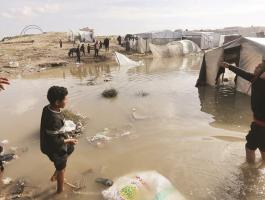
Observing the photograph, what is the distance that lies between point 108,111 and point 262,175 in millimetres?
5148

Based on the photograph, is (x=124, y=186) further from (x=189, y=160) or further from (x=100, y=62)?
(x=100, y=62)

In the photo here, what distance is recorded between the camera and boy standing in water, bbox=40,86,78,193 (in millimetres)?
3678

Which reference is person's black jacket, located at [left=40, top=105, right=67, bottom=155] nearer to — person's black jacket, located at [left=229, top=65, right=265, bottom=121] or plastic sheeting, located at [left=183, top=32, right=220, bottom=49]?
person's black jacket, located at [left=229, top=65, right=265, bottom=121]

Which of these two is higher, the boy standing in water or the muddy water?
the boy standing in water

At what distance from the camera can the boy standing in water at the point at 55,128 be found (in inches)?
145

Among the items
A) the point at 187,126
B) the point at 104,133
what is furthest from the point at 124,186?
the point at 187,126

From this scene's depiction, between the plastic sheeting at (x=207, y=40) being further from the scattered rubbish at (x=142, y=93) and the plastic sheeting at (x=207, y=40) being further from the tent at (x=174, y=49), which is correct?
the scattered rubbish at (x=142, y=93)

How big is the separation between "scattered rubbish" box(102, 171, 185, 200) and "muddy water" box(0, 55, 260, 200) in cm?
25

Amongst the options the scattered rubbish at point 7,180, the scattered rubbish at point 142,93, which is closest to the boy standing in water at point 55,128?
the scattered rubbish at point 7,180

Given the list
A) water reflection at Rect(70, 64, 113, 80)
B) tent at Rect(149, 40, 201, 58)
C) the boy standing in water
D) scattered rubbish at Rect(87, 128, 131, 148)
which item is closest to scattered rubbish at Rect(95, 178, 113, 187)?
the boy standing in water

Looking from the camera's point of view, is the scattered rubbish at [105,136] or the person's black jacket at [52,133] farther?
the scattered rubbish at [105,136]

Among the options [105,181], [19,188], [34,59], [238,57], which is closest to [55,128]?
[105,181]

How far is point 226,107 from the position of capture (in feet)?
29.3

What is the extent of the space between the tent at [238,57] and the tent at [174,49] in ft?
49.1
